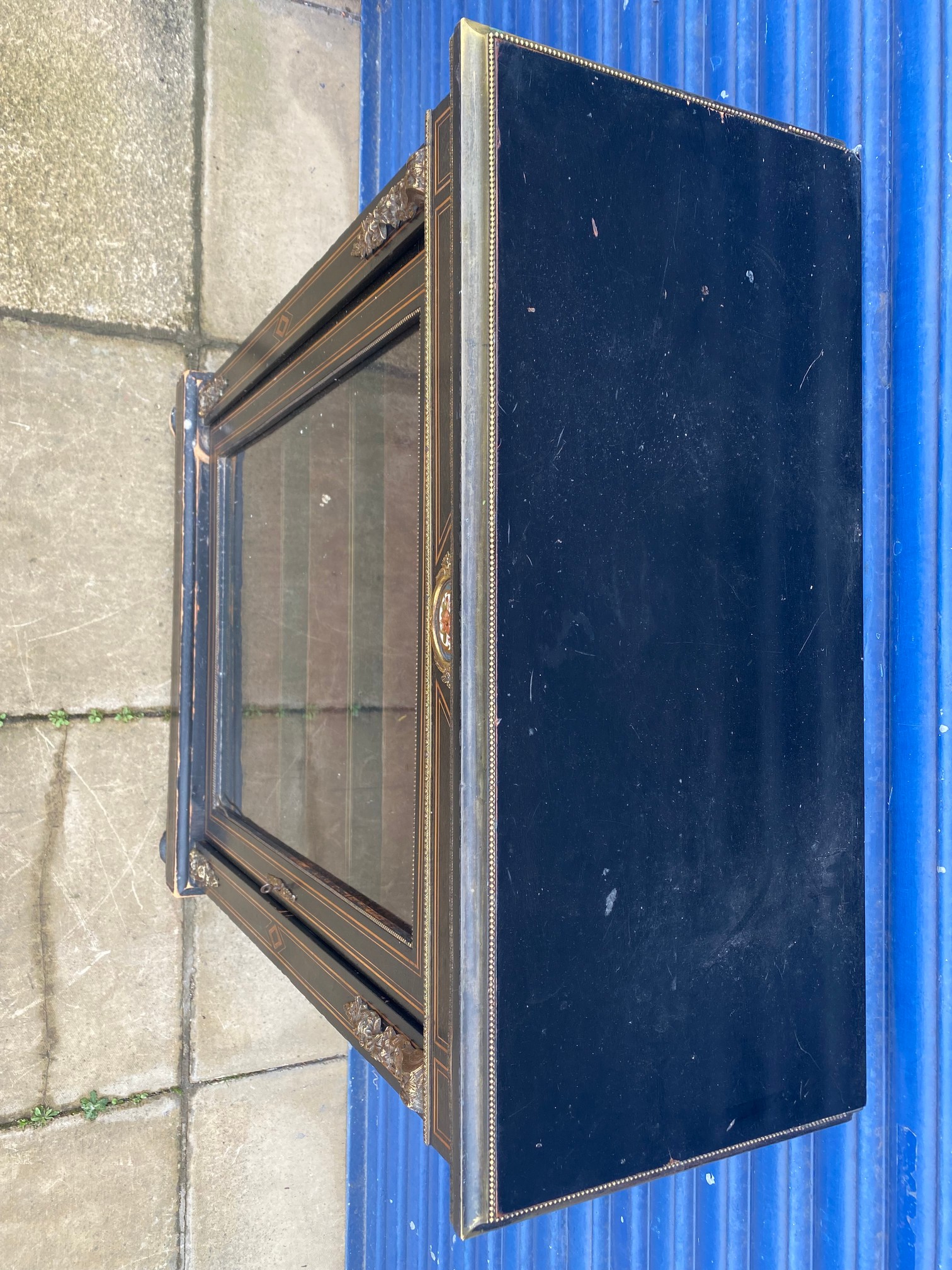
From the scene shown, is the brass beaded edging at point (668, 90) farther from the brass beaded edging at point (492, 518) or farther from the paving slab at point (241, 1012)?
the paving slab at point (241, 1012)

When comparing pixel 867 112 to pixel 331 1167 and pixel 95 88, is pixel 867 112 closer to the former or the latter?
pixel 95 88

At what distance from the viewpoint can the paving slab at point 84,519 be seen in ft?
6.65

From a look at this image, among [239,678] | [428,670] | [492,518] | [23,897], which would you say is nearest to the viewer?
[492,518]

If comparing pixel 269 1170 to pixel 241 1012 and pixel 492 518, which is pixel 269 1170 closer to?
pixel 241 1012

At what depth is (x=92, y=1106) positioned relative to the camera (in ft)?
6.88

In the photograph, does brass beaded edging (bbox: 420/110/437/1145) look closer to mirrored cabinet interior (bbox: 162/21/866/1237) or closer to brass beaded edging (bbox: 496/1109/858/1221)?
mirrored cabinet interior (bbox: 162/21/866/1237)

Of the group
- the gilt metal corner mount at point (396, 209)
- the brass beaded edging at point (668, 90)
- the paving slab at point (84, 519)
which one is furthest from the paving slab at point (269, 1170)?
the brass beaded edging at point (668, 90)

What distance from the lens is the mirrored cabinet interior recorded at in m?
0.89

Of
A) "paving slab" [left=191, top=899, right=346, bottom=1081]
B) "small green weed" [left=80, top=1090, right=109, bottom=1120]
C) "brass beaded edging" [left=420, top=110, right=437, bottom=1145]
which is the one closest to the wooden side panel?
"brass beaded edging" [left=420, top=110, right=437, bottom=1145]

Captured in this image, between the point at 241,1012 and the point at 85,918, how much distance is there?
46cm

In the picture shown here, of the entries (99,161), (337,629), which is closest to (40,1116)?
(337,629)

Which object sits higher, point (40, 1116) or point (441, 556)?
point (441, 556)

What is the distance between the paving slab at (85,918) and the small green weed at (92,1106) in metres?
0.02

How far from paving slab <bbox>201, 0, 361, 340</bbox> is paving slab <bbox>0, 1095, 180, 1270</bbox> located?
186cm
